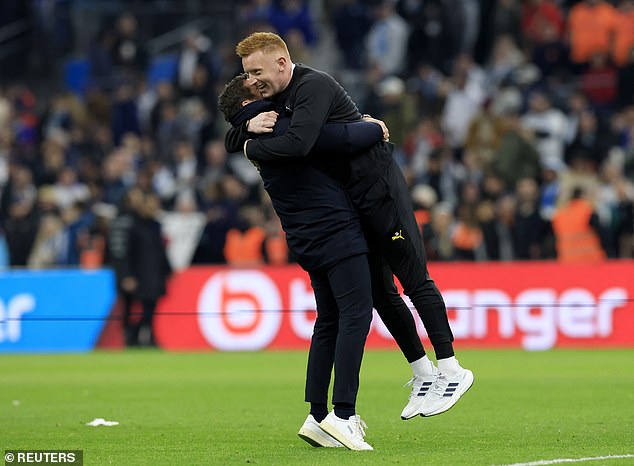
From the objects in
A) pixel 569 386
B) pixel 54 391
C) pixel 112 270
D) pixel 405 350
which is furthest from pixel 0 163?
pixel 405 350

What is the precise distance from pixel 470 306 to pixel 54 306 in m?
6.03

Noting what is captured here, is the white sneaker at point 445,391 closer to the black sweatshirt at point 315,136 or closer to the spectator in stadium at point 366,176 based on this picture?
the spectator in stadium at point 366,176

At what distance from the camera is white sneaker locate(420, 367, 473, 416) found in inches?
350

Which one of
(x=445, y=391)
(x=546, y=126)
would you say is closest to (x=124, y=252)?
(x=546, y=126)

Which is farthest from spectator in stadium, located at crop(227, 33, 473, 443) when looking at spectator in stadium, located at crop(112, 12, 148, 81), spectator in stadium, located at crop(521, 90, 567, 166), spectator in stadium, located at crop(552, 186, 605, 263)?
spectator in stadium, located at crop(112, 12, 148, 81)

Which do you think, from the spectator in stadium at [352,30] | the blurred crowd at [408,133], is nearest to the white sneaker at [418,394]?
the blurred crowd at [408,133]

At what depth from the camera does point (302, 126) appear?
27.6 feet

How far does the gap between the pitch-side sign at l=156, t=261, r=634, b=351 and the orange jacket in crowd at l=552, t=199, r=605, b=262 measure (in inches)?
47.4

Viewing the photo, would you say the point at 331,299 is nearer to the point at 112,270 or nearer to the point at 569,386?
the point at 569,386

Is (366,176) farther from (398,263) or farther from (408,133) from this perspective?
(408,133)

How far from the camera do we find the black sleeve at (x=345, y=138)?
28.1 ft

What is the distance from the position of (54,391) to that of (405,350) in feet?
19.2

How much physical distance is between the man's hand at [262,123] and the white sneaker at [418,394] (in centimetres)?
181

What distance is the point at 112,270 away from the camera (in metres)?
21.3
